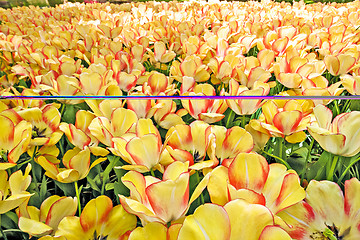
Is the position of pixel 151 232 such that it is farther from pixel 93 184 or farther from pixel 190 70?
Result: pixel 190 70

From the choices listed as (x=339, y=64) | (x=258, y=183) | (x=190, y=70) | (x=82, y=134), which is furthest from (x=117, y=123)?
(x=339, y=64)

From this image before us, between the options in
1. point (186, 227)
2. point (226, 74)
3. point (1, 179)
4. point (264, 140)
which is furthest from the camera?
point (226, 74)

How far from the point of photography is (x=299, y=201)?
1.30 ft

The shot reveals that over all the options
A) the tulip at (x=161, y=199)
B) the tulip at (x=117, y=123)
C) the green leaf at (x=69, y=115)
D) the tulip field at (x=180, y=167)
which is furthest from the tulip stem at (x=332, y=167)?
the green leaf at (x=69, y=115)

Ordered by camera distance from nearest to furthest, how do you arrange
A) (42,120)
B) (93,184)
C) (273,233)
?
1. (273,233)
2. (93,184)
3. (42,120)

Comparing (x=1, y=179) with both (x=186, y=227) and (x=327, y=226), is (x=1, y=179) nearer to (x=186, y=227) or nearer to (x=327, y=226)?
(x=186, y=227)

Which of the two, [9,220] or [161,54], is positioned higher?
[161,54]

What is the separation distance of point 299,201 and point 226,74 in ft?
1.93

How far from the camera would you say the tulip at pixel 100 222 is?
41 cm

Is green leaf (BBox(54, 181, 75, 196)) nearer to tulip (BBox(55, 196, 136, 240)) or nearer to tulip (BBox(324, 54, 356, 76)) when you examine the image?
tulip (BBox(55, 196, 136, 240))

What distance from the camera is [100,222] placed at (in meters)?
0.42

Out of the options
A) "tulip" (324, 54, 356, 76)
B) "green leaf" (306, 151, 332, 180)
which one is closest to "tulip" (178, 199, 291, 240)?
"green leaf" (306, 151, 332, 180)

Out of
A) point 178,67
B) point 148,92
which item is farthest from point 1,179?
point 178,67

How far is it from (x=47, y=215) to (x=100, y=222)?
77 millimetres
